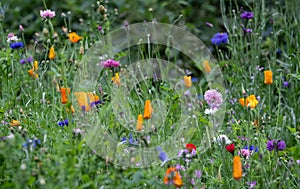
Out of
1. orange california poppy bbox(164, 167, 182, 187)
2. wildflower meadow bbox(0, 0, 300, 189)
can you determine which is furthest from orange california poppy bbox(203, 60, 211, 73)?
orange california poppy bbox(164, 167, 182, 187)

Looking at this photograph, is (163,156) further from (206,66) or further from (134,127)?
(206,66)

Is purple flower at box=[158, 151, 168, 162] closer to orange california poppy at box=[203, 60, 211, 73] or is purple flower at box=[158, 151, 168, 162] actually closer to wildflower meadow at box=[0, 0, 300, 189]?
wildflower meadow at box=[0, 0, 300, 189]

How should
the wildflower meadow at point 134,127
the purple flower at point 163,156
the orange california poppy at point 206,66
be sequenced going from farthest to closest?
the orange california poppy at point 206,66 < the purple flower at point 163,156 < the wildflower meadow at point 134,127

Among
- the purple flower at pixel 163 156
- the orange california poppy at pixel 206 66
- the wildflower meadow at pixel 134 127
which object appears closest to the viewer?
the wildflower meadow at pixel 134 127

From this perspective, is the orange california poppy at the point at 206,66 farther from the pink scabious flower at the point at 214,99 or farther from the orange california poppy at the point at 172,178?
the orange california poppy at the point at 172,178

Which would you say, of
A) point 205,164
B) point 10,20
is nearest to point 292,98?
point 205,164

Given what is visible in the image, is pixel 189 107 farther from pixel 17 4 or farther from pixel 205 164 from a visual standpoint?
pixel 17 4

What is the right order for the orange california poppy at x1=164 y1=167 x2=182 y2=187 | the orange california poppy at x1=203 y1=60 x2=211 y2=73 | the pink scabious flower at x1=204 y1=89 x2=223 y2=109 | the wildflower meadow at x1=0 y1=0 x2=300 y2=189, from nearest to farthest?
the orange california poppy at x1=164 y1=167 x2=182 y2=187, the wildflower meadow at x1=0 y1=0 x2=300 y2=189, the pink scabious flower at x1=204 y1=89 x2=223 y2=109, the orange california poppy at x1=203 y1=60 x2=211 y2=73

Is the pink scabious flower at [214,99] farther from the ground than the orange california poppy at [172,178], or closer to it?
farther from the ground

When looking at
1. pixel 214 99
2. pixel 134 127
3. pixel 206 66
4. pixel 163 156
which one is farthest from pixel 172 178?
pixel 206 66

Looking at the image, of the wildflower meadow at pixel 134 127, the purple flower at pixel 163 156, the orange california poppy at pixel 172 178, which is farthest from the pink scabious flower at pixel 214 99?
the orange california poppy at pixel 172 178

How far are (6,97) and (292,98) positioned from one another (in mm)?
1580

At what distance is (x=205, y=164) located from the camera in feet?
8.16

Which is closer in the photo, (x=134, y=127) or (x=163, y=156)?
(x=163, y=156)
